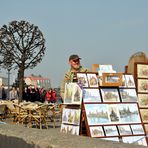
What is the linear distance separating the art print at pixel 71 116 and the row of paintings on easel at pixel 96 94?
14 centimetres

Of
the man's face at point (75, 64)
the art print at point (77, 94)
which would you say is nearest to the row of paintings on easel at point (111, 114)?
the art print at point (77, 94)

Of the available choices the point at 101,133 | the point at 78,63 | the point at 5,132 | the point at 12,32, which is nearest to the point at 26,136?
the point at 5,132

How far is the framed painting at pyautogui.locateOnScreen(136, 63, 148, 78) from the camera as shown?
8.55 metres

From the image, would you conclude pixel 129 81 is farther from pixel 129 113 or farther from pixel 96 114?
pixel 96 114

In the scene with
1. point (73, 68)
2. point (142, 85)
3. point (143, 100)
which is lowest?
point (143, 100)

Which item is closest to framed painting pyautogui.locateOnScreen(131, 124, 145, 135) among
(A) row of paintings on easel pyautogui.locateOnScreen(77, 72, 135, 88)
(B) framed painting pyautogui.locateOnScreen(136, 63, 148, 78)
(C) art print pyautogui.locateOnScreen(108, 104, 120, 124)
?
(C) art print pyautogui.locateOnScreen(108, 104, 120, 124)

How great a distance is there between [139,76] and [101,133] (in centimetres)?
180

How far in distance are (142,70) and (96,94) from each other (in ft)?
5.20

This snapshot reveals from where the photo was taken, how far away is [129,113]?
25.1 feet

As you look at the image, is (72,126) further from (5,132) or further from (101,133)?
(5,132)

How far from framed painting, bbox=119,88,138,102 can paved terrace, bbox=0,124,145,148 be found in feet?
8.85

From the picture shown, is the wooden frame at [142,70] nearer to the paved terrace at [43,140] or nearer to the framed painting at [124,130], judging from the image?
the framed painting at [124,130]

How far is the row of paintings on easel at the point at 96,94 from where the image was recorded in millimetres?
7238

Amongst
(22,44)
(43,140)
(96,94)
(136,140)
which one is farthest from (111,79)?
(22,44)
